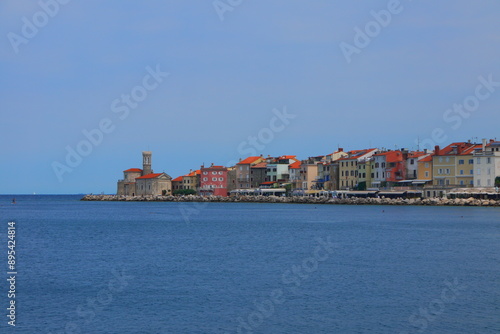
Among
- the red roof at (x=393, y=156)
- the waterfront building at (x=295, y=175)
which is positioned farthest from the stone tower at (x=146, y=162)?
the red roof at (x=393, y=156)

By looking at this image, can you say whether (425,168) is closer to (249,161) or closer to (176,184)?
(249,161)

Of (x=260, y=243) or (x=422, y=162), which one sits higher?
(x=422, y=162)

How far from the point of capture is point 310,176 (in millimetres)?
94750

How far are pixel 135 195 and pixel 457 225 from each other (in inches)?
3107

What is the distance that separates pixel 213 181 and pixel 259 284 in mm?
85280

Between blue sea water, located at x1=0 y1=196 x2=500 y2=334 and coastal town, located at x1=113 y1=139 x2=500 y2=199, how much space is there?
122 ft

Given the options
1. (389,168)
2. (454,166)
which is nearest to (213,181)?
(389,168)

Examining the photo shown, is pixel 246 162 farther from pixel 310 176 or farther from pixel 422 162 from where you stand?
pixel 422 162

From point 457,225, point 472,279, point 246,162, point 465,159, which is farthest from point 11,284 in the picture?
point 246,162

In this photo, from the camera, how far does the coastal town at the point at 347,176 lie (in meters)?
73.0

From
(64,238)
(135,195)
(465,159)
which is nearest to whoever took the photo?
(64,238)

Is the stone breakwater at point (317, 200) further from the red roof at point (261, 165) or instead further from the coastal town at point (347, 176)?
the red roof at point (261, 165)

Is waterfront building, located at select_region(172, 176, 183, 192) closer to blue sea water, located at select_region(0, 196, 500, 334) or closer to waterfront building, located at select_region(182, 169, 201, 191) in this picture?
waterfront building, located at select_region(182, 169, 201, 191)

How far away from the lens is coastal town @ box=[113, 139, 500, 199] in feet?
240
